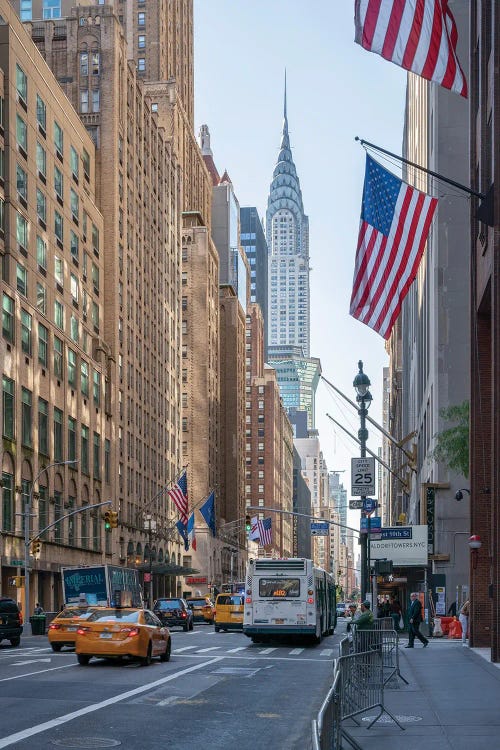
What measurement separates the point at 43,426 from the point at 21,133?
58.2 ft

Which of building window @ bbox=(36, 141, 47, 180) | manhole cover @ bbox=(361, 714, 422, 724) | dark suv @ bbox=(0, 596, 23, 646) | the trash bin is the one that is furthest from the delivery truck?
manhole cover @ bbox=(361, 714, 422, 724)

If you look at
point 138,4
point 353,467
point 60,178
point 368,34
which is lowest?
point 353,467

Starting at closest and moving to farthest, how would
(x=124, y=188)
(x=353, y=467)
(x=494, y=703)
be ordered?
(x=494, y=703), (x=353, y=467), (x=124, y=188)

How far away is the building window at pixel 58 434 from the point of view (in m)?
75.2

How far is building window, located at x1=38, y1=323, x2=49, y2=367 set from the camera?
7157cm

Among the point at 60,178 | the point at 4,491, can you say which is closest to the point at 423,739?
the point at 4,491

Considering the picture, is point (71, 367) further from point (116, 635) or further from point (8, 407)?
point (116, 635)

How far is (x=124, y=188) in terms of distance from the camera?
99688 millimetres

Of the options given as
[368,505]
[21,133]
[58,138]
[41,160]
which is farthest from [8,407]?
[368,505]

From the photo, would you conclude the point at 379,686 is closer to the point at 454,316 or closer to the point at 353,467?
the point at 353,467

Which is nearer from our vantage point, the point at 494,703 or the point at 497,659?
the point at 494,703

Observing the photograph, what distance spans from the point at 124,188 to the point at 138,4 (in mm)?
47258

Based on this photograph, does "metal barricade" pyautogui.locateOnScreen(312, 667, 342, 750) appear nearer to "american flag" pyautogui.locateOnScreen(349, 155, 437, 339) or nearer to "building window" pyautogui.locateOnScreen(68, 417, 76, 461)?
"american flag" pyautogui.locateOnScreen(349, 155, 437, 339)

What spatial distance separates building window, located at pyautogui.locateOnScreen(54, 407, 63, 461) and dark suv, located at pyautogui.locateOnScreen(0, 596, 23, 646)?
3294 centimetres
